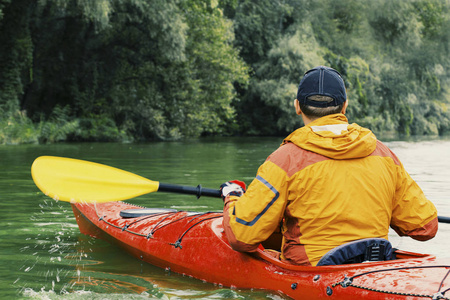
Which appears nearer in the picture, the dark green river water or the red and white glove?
the red and white glove

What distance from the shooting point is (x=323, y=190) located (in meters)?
2.91

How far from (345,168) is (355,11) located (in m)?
24.6

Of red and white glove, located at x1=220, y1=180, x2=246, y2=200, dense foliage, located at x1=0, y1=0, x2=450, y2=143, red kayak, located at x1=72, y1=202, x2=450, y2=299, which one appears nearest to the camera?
red kayak, located at x1=72, y1=202, x2=450, y2=299

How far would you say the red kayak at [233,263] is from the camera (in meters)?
2.84

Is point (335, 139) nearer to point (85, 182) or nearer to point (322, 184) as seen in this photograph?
point (322, 184)

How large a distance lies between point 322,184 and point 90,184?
1947 mm

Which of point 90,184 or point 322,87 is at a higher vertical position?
point 322,87

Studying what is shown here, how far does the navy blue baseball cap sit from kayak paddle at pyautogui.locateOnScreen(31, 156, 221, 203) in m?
1.25

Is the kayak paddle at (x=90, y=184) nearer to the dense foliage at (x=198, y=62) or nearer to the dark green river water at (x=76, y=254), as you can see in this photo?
the dark green river water at (x=76, y=254)

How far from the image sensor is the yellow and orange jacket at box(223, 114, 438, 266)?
2.89 metres

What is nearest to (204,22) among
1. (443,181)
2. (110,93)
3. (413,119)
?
(110,93)

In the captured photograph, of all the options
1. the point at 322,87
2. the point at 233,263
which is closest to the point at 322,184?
the point at 322,87

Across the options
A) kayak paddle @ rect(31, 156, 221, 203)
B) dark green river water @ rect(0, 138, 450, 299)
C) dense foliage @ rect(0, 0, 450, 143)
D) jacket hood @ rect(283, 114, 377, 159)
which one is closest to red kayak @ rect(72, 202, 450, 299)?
dark green river water @ rect(0, 138, 450, 299)

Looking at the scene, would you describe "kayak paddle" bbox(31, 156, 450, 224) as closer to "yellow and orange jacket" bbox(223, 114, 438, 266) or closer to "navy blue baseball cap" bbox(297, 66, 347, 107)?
"yellow and orange jacket" bbox(223, 114, 438, 266)
